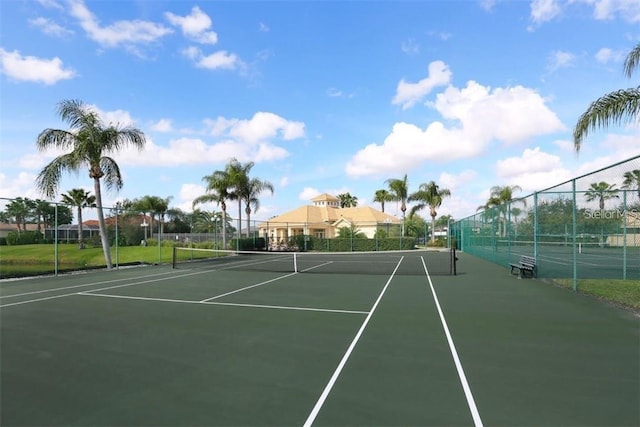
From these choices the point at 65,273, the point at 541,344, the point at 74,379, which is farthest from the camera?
the point at 65,273

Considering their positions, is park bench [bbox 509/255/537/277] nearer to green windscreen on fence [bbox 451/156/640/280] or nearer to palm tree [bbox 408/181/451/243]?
green windscreen on fence [bbox 451/156/640/280]

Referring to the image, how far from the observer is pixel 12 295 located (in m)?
10.6

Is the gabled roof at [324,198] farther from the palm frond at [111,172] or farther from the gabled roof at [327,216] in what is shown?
the palm frond at [111,172]

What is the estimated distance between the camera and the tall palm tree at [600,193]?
35.9 ft

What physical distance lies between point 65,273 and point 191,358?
46.1 ft

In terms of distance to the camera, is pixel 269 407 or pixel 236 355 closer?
pixel 269 407

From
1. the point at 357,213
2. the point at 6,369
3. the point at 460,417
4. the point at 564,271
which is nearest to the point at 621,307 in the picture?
the point at 564,271

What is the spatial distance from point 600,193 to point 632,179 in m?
1.33

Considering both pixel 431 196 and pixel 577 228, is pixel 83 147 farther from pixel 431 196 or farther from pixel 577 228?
pixel 431 196

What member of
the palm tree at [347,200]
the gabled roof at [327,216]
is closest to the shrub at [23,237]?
the gabled roof at [327,216]

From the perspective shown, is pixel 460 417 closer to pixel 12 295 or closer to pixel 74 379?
pixel 74 379

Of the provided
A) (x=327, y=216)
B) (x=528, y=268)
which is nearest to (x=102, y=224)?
(x=528, y=268)

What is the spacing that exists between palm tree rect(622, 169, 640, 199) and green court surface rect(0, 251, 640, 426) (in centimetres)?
320

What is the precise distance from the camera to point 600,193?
11.4 metres
